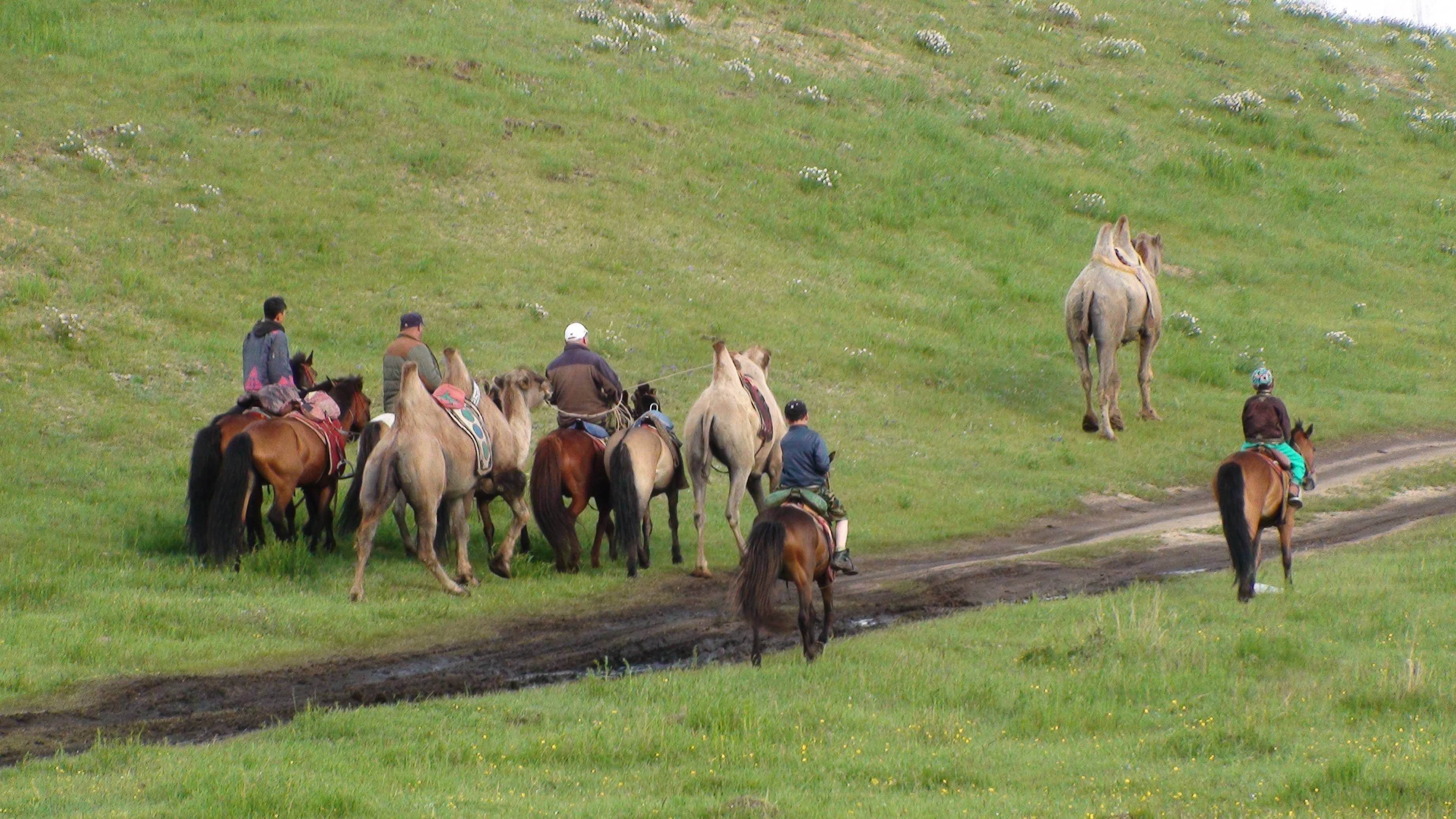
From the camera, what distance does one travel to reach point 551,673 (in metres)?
11.1

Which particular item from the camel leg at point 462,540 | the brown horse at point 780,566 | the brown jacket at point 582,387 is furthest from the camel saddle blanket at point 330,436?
the brown horse at point 780,566

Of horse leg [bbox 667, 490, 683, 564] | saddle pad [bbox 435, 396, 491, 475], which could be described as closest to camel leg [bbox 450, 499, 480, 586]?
saddle pad [bbox 435, 396, 491, 475]

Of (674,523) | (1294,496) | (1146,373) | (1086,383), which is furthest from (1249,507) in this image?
(1146,373)

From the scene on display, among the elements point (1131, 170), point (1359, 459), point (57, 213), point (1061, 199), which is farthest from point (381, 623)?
point (1131, 170)

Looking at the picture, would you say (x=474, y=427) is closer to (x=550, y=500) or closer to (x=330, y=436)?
(x=550, y=500)

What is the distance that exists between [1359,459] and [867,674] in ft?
46.1

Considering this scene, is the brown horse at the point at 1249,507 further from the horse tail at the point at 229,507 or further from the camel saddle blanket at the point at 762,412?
the horse tail at the point at 229,507

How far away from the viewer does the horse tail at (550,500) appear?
14.4 meters

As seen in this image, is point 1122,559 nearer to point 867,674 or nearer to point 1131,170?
point 867,674

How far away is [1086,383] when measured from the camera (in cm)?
2322

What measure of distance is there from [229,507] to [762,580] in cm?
545

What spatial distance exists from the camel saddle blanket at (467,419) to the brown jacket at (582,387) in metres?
1.49

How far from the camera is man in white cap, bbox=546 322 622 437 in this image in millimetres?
15492

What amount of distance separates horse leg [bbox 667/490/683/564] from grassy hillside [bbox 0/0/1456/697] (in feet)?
3.22
